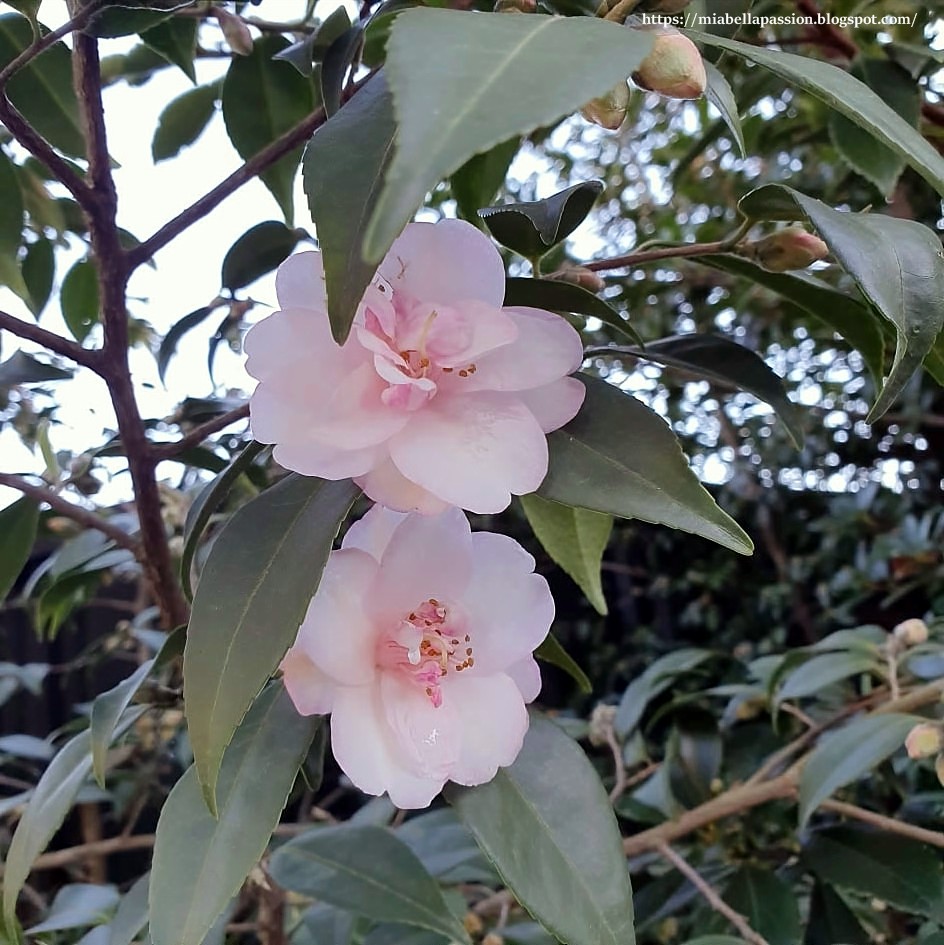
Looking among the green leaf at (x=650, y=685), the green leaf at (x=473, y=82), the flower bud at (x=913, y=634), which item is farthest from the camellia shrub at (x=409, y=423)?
the green leaf at (x=650, y=685)

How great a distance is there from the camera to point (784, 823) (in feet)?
3.19

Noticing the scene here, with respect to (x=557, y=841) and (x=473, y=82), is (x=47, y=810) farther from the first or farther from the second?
(x=473, y=82)

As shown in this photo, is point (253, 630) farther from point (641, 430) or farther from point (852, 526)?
point (852, 526)

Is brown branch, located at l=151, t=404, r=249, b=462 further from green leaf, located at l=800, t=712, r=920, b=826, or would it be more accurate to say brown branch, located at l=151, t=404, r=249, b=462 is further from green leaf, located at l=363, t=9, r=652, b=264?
green leaf, located at l=800, t=712, r=920, b=826

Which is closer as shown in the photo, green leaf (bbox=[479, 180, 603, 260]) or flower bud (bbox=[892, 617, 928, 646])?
green leaf (bbox=[479, 180, 603, 260])

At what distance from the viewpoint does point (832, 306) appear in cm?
51

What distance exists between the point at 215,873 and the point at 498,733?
0.51ft

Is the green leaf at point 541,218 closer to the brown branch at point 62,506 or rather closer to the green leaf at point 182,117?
the brown branch at point 62,506

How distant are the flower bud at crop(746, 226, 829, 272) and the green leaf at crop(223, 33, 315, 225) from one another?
377 mm

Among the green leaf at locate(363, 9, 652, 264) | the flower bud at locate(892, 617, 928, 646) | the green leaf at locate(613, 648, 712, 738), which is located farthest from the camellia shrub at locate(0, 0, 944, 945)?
the green leaf at locate(613, 648, 712, 738)

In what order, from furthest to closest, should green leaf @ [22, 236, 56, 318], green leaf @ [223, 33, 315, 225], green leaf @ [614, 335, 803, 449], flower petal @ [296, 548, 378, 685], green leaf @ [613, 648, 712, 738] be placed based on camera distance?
green leaf @ [613, 648, 712, 738] → green leaf @ [22, 236, 56, 318] → green leaf @ [223, 33, 315, 225] → green leaf @ [614, 335, 803, 449] → flower petal @ [296, 548, 378, 685]

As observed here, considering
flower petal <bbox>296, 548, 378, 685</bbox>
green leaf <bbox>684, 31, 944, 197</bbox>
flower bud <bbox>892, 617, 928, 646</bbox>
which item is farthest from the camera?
flower bud <bbox>892, 617, 928, 646</bbox>

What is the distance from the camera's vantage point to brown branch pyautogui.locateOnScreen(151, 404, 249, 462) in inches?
20.6

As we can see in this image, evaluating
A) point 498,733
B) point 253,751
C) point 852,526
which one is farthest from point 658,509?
point 852,526
